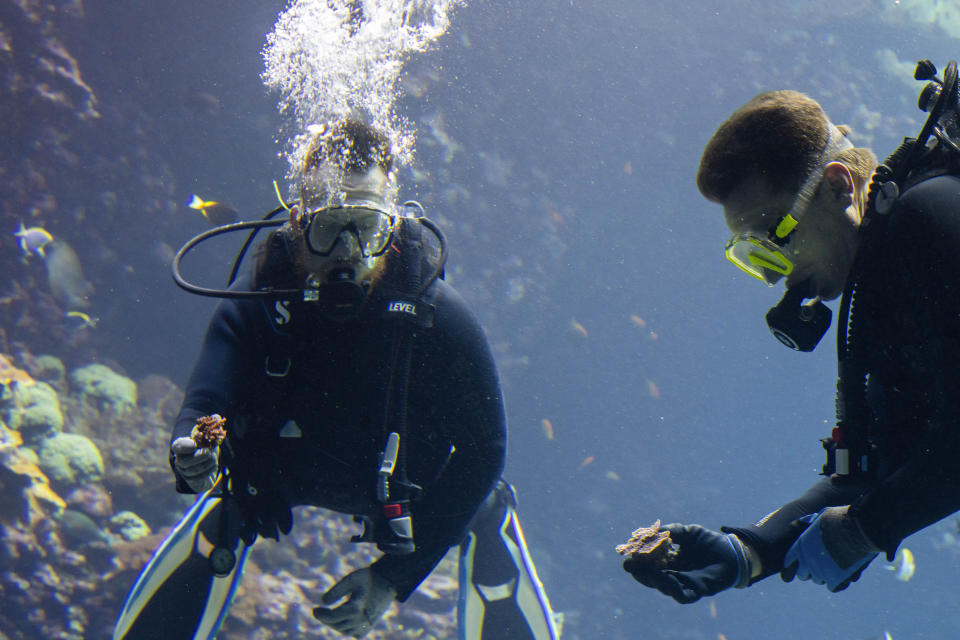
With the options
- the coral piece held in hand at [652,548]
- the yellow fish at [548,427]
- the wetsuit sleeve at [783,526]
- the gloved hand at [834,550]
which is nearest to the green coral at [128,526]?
the coral piece held in hand at [652,548]

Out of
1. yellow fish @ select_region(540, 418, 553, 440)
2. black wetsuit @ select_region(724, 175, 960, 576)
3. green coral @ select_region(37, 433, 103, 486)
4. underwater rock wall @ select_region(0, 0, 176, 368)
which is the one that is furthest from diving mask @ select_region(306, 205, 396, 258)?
yellow fish @ select_region(540, 418, 553, 440)

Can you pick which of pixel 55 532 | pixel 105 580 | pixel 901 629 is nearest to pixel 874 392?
pixel 105 580

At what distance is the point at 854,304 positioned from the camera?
1.56 meters

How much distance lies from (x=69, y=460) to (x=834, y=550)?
9.23m

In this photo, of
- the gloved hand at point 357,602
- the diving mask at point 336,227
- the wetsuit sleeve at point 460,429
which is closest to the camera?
the gloved hand at point 357,602

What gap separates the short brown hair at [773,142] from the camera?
5.32 feet

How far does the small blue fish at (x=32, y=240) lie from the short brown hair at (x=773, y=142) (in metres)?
11.8

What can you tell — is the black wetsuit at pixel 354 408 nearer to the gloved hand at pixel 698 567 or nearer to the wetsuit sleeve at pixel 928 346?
the gloved hand at pixel 698 567

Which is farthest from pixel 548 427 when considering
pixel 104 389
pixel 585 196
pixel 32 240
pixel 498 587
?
pixel 498 587

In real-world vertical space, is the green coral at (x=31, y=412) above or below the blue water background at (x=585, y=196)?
below

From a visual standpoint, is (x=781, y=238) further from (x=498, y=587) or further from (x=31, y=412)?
(x=31, y=412)

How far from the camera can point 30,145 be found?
10766 millimetres

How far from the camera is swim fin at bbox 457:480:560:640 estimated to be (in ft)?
10.8

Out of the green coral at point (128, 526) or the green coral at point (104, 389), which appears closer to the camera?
the green coral at point (128, 526)
